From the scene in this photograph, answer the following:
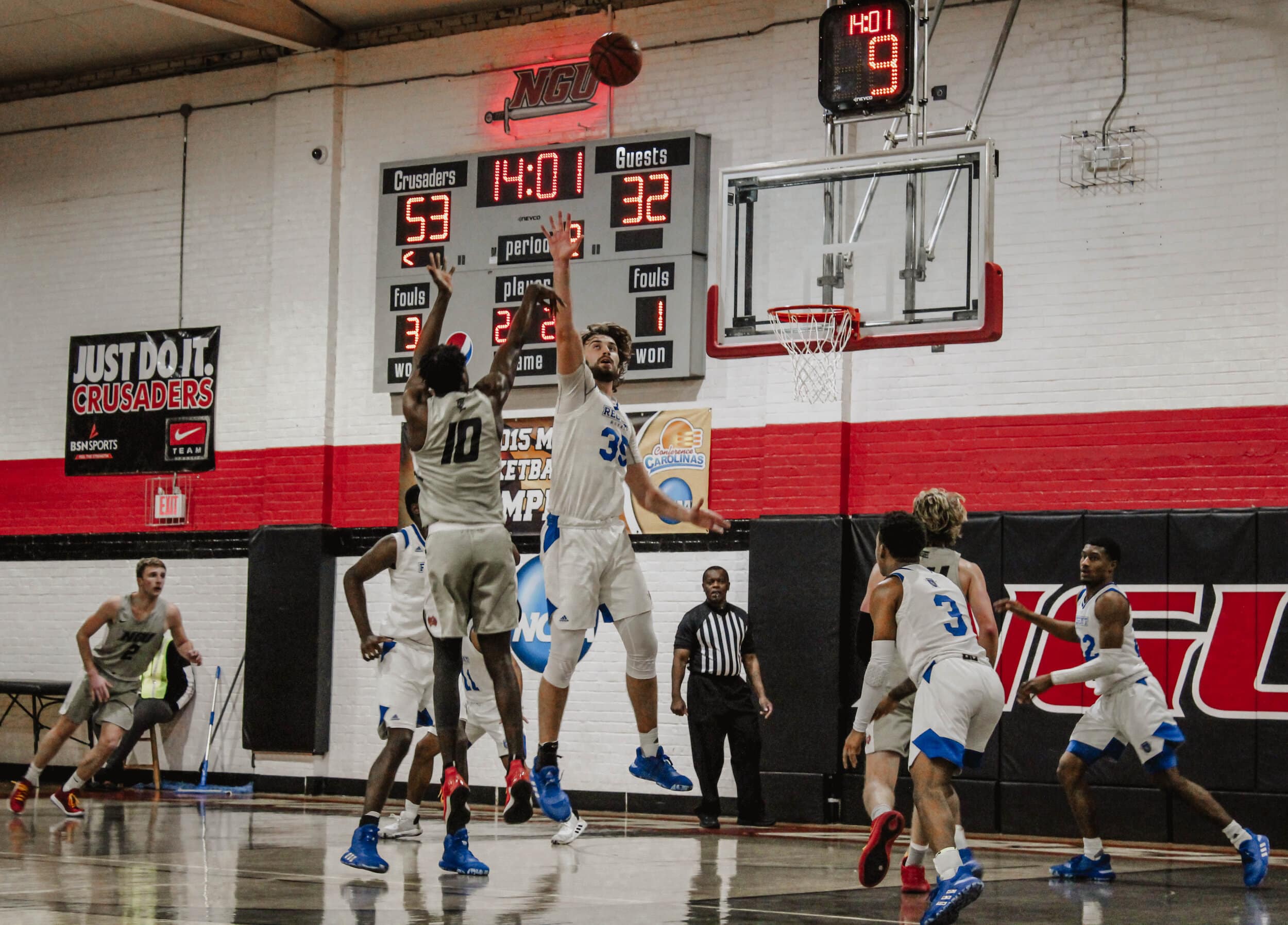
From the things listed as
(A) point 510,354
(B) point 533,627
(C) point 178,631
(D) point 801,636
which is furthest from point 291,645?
(A) point 510,354

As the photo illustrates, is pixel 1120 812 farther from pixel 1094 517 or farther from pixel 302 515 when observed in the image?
pixel 302 515

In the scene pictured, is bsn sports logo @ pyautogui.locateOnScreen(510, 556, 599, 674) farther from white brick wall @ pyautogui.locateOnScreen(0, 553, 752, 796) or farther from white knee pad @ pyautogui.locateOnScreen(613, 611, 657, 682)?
white knee pad @ pyautogui.locateOnScreen(613, 611, 657, 682)

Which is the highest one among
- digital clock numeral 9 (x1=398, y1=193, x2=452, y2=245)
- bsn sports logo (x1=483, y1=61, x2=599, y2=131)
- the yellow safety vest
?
bsn sports logo (x1=483, y1=61, x2=599, y2=131)

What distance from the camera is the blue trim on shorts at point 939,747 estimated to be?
6980mm

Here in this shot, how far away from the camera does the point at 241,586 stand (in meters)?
16.5

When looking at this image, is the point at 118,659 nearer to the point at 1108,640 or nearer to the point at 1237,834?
the point at 1108,640

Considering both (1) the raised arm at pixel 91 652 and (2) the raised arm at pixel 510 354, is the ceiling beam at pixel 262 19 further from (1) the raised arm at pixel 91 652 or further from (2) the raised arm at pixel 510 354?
(2) the raised arm at pixel 510 354

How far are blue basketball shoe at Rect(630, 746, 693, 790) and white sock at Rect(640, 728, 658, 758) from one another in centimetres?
1

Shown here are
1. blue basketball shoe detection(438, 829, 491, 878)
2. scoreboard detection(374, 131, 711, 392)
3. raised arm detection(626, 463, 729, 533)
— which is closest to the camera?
blue basketball shoe detection(438, 829, 491, 878)

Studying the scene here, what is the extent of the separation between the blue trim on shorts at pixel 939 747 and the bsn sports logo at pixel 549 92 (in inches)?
371

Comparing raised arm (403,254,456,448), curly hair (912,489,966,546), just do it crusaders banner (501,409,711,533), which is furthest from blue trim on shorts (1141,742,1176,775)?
just do it crusaders banner (501,409,711,533)

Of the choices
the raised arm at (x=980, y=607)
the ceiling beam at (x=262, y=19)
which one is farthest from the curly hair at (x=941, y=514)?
the ceiling beam at (x=262, y=19)

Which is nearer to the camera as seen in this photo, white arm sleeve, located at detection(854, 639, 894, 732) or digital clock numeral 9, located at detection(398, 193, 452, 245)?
white arm sleeve, located at detection(854, 639, 894, 732)

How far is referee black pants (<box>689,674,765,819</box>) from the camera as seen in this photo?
13.2 m
